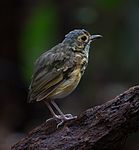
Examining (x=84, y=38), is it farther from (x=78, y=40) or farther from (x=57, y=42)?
(x=57, y=42)

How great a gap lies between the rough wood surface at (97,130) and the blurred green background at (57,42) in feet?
11.8

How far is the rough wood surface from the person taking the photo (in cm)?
550

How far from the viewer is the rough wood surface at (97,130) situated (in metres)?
5.50

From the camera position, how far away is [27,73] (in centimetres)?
978

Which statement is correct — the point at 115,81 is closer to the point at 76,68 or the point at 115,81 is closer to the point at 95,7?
the point at 95,7

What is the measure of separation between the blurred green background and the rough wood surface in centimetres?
361

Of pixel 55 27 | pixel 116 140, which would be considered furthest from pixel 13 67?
pixel 116 140

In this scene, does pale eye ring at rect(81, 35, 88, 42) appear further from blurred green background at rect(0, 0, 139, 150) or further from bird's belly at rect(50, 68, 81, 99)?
blurred green background at rect(0, 0, 139, 150)

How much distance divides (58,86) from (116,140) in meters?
0.81

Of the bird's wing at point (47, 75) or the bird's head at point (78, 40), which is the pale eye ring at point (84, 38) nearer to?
the bird's head at point (78, 40)

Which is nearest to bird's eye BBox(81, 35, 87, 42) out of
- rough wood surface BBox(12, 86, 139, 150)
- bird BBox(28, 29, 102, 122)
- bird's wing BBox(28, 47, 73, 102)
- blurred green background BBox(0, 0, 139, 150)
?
bird BBox(28, 29, 102, 122)

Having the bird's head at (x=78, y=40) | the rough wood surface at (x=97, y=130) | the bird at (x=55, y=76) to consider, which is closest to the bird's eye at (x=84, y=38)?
the bird's head at (x=78, y=40)

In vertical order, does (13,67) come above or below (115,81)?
above

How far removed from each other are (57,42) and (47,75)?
14.3ft
